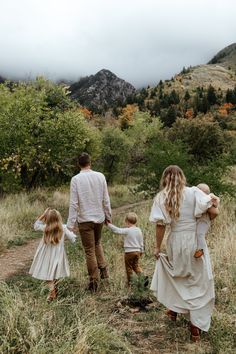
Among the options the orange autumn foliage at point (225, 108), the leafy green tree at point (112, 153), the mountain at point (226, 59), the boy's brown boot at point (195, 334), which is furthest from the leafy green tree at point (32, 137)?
the mountain at point (226, 59)

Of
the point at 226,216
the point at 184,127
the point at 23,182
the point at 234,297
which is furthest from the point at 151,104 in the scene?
the point at 234,297

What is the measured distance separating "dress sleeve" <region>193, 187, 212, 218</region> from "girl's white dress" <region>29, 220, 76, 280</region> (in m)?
2.31

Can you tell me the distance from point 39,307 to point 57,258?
1675 millimetres

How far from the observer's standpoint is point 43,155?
15.5 meters

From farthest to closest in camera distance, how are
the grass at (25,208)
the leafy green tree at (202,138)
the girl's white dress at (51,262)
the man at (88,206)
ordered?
the leafy green tree at (202,138) → the grass at (25,208) → the man at (88,206) → the girl's white dress at (51,262)

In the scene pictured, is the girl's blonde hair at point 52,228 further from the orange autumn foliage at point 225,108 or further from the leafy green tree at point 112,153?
the orange autumn foliage at point 225,108

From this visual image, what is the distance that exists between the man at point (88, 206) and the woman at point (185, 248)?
1798 mm

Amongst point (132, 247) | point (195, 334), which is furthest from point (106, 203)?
point (195, 334)

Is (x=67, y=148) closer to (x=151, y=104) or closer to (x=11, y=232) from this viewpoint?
(x=11, y=232)

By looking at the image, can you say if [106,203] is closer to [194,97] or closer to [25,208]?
[25,208]

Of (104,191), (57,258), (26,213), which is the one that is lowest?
(26,213)

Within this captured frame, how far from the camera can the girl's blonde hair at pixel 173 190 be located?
4.76 metres

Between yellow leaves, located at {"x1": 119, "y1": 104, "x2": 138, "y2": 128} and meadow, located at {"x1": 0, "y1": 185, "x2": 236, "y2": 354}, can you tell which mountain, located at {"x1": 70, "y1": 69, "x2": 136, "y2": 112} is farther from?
meadow, located at {"x1": 0, "y1": 185, "x2": 236, "y2": 354}

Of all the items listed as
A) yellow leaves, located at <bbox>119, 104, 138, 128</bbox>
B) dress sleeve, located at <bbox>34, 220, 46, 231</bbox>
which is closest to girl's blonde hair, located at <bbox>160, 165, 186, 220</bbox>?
dress sleeve, located at <bbox>34, 220, 46, 231</bbox>
